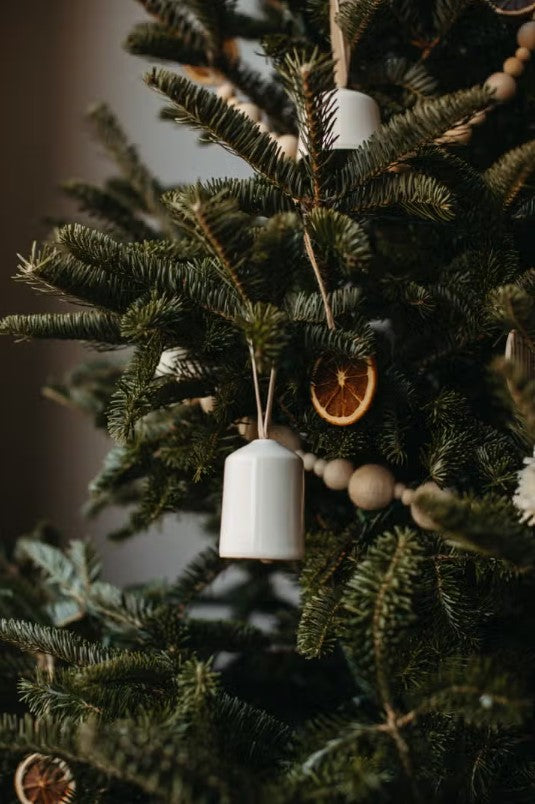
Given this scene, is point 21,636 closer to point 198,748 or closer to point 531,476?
point 198,748

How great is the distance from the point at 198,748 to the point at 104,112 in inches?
28.9

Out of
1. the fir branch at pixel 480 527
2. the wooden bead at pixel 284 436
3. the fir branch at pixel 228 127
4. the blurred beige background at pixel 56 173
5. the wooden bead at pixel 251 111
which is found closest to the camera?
the fir branch at pixel 480 527

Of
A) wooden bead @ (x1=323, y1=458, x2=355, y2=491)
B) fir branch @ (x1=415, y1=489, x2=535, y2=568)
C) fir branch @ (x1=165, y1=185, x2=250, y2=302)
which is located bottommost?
fir branch @ (x1=415, y1=489, x2=535, y2=568)

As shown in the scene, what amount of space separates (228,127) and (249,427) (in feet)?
0.75

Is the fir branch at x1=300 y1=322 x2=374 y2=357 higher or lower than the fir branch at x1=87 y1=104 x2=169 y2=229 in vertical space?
lower

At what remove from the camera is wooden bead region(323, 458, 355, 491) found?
588mm

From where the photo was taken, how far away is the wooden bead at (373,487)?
1.87 ft

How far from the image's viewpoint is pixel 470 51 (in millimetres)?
724

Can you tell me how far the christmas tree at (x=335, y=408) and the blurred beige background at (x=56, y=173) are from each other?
45cm

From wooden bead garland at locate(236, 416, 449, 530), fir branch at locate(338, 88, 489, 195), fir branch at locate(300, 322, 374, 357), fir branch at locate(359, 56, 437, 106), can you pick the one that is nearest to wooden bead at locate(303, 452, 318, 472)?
wooden bead garland at locate(236, 416, 449, 530)

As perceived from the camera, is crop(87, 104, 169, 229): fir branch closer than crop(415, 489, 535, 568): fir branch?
No

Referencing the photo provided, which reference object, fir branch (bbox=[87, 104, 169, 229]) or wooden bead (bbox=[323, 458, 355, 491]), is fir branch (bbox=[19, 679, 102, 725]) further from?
fir branch (bbox=[87, 104, 169, 229])

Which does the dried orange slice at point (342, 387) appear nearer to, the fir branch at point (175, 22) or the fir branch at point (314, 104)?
the fir branch at point (314, 104)

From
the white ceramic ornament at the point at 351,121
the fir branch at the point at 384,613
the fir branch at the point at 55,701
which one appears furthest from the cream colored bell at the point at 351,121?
the fir branch at the point at 55,701
